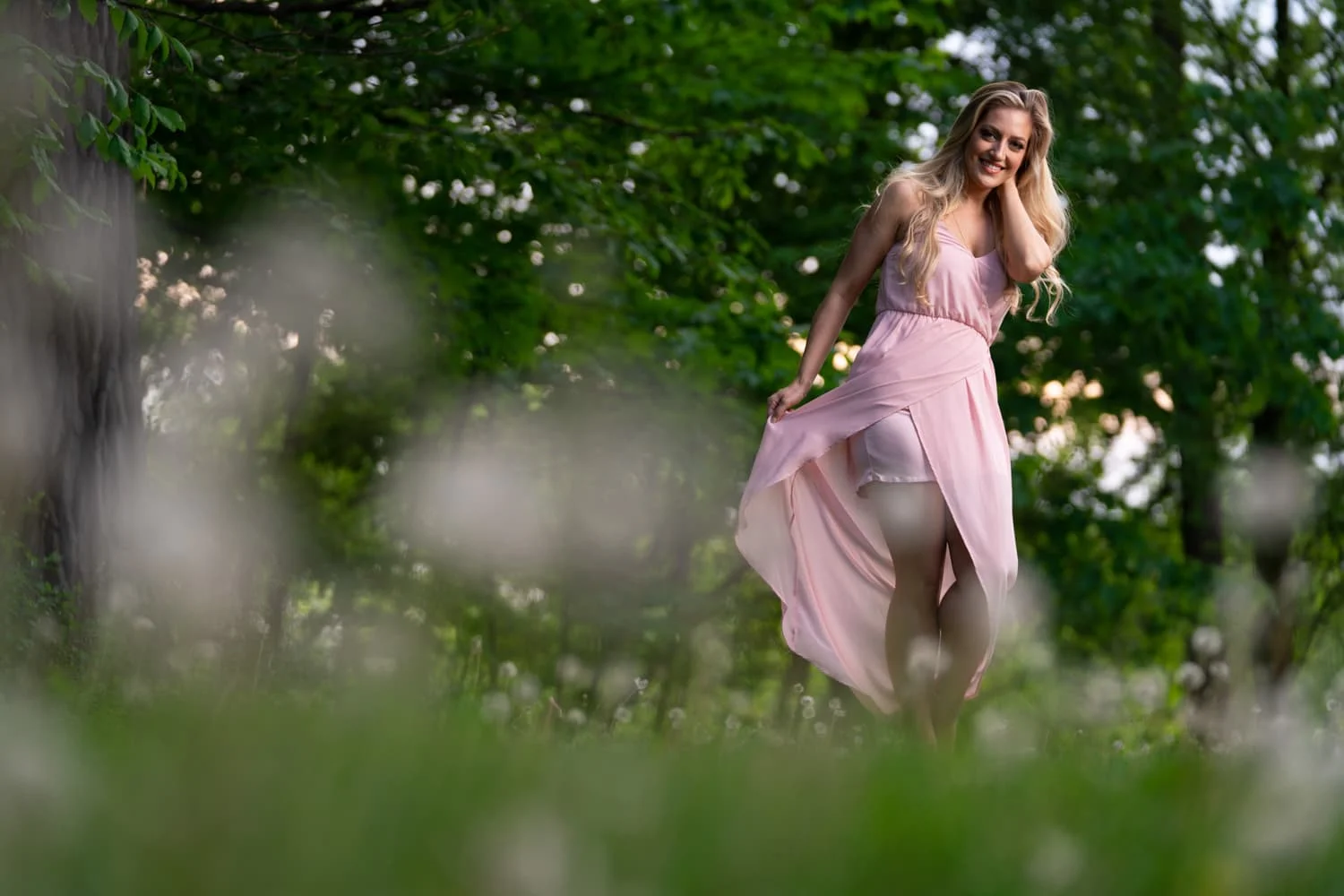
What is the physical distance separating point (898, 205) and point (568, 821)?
3.69 m

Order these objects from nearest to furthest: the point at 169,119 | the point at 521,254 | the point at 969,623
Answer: the point at 969,623, the point at 169,119, the point at 521,254

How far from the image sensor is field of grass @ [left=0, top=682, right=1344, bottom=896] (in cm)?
136

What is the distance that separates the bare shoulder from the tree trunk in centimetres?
327

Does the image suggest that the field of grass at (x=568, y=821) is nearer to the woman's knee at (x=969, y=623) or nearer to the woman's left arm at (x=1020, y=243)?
the woman's knee at (x=969, y=623)

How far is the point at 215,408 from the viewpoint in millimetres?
13633

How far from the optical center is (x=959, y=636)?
4.72 meters

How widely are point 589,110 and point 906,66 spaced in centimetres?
221

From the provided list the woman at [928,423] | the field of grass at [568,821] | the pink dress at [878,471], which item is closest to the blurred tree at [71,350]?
the pink dress at [878,471]

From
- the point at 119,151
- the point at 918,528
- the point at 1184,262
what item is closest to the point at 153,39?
the point at 119,151

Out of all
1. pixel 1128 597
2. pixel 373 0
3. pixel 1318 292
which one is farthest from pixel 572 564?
pixel 1318 292

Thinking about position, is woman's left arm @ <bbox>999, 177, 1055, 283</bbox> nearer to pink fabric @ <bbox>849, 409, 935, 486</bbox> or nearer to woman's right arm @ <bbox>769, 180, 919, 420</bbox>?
woman's right arm @ <bbox>769, 180, 919, 420</bbox>

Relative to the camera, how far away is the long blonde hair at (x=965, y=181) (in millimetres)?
4891

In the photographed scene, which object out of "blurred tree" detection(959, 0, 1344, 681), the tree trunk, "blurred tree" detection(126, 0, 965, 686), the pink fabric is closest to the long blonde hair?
the pink fabric

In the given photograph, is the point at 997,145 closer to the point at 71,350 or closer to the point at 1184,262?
the point at 71,350
